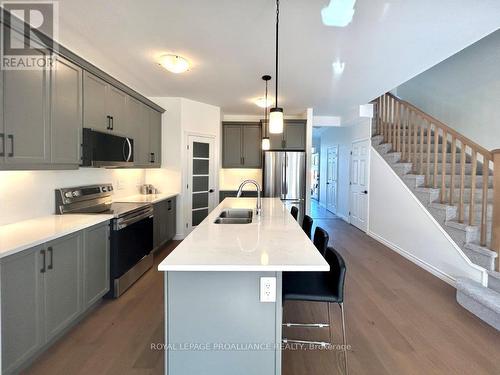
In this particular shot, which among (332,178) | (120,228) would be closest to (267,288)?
(120,228)

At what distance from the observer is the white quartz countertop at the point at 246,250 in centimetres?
133

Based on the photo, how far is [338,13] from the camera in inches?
86.6

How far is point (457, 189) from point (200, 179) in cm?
426

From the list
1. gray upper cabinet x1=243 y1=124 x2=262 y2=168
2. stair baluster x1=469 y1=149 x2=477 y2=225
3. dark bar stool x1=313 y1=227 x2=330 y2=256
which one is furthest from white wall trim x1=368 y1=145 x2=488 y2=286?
gray upper cabinet x1=243 y1=124 x2=262 y2=168

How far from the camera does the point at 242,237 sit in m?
1.87

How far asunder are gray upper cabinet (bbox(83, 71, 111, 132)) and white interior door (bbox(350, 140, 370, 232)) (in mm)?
4850

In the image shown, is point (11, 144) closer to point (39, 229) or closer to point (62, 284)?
point (39, 229)

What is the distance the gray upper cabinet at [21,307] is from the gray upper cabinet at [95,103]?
154 cm

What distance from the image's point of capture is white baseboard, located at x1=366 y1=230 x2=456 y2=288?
327 cm

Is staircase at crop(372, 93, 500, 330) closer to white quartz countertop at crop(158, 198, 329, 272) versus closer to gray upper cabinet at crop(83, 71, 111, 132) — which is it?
white quartz countertop at crop(158, 198, 329, 272)

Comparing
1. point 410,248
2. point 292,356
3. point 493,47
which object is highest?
point 493,47

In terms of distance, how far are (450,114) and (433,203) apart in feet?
7.16

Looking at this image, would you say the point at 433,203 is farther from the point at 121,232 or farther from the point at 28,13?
the point at 28,13

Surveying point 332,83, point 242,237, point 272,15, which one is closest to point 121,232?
point 242,237
